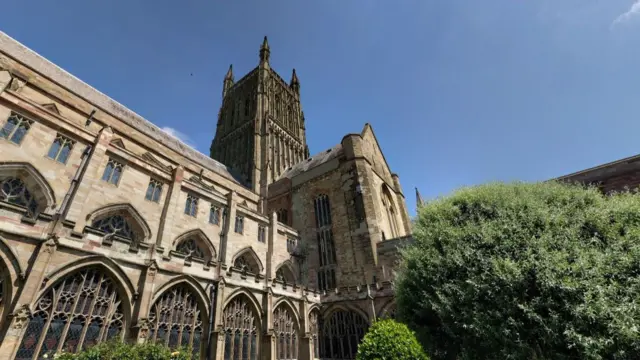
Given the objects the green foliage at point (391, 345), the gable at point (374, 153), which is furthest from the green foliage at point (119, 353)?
the gable at point (374, 153)

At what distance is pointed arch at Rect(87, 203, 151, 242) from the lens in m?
13.7

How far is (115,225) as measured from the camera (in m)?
14.2

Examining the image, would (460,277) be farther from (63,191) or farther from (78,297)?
(63,191)

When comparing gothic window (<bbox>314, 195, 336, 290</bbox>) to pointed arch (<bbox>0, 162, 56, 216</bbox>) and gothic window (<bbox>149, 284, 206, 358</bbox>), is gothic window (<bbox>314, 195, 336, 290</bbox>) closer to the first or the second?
gothic window (<bbox>149, 284, 206, 358</bbox>)

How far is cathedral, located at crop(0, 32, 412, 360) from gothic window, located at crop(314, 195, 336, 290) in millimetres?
117

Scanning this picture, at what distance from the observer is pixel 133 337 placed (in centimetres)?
932

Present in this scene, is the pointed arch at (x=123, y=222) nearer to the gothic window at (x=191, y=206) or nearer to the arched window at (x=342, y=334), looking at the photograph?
the gothic window at (x=191, y=206)

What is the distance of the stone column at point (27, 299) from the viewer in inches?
278

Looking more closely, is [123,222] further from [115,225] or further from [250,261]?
[250,261]

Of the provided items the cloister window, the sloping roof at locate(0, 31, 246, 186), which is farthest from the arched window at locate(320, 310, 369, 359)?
the sloping roof at locate(0, 31, 246, 186)

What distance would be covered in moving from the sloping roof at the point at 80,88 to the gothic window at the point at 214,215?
9357 millimetres

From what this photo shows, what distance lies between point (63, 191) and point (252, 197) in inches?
701

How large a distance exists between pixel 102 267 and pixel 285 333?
9952mm

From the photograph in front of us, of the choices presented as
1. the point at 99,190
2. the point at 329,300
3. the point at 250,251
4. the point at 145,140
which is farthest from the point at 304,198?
the point at 99,190
